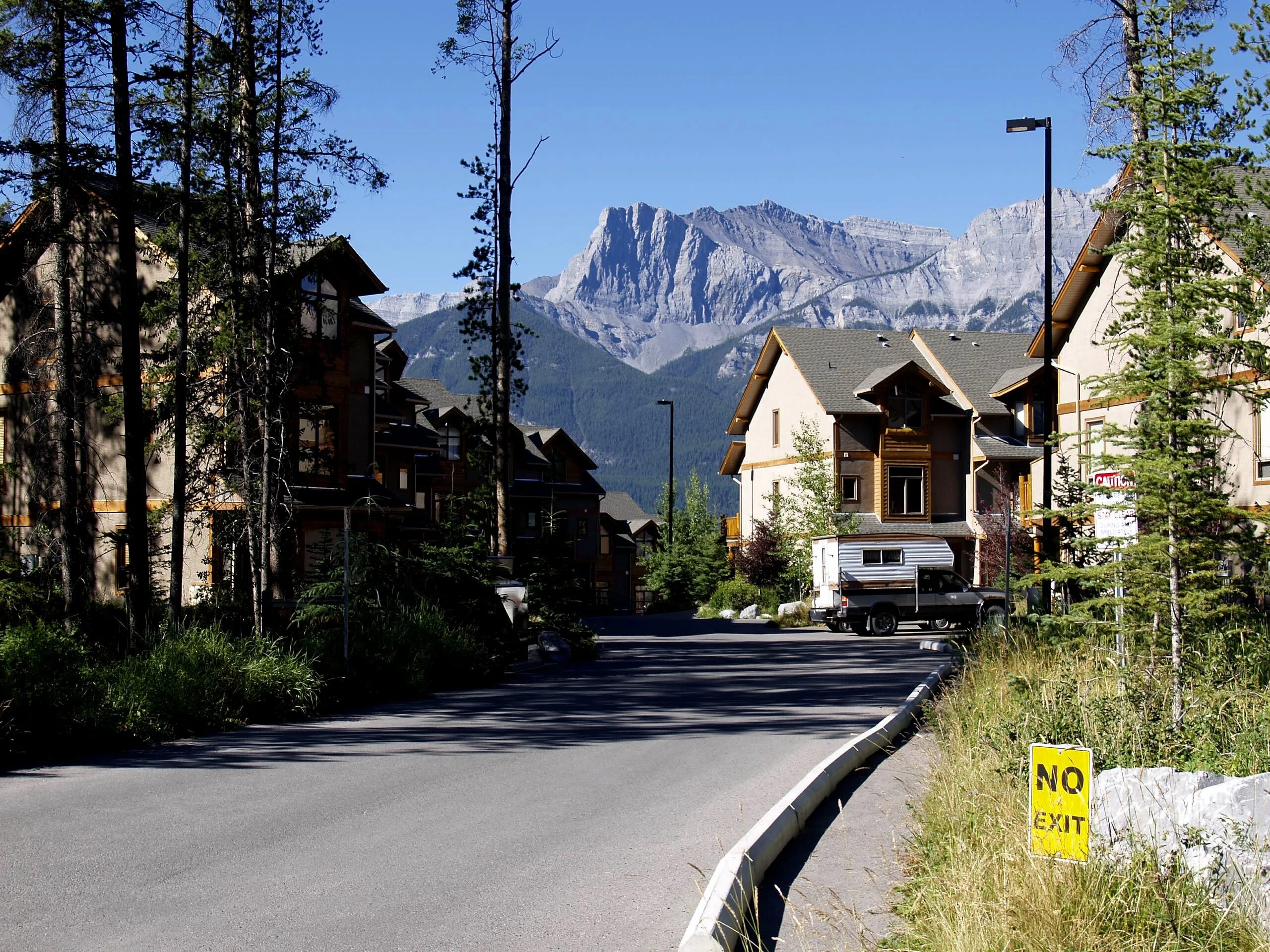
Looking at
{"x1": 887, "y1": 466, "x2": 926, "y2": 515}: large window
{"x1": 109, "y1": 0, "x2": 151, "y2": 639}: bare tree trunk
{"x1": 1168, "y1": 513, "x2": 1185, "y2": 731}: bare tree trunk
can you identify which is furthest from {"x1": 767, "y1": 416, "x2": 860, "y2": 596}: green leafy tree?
{"x1": 1168, "y1": 513, "x2": 1185, "y2": 731}: bare tree trunk

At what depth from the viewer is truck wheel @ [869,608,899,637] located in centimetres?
3819

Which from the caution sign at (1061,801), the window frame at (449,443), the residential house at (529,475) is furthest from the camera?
the residential house at (529,475)

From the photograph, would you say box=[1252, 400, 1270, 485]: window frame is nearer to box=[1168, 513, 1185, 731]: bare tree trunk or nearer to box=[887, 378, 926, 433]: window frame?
box=[1168, 513, 1185, 731]: bare tree trunk

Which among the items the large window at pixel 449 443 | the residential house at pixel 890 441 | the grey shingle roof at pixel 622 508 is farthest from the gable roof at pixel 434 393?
the grey shingle roof at pixel 622 508

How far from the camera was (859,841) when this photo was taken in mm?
9078

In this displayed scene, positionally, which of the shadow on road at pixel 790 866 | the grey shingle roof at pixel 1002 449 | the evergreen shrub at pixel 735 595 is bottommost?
the evergreen shrub at pixel 735 595

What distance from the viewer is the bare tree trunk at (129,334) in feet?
58.9

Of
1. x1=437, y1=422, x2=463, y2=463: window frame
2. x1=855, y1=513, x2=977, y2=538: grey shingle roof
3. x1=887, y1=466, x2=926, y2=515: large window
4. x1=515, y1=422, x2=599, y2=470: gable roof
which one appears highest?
x1=515, y1=422, x2=599, y2=470: gable roof

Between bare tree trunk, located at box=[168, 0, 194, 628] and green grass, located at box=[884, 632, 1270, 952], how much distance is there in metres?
14.3

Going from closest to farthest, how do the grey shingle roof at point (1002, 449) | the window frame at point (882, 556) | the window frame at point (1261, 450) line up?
the window frame at point (1261, 450), the window frame at point (882, 556), the grey shingle roof at point (1002, 449)

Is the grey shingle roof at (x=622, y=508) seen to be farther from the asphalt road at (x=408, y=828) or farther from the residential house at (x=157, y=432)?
the asphalt road at (x=408, y=828)

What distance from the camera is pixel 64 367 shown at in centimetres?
2391

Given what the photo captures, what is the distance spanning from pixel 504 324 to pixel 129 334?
41.2ft

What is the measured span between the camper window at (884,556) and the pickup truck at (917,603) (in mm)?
847
